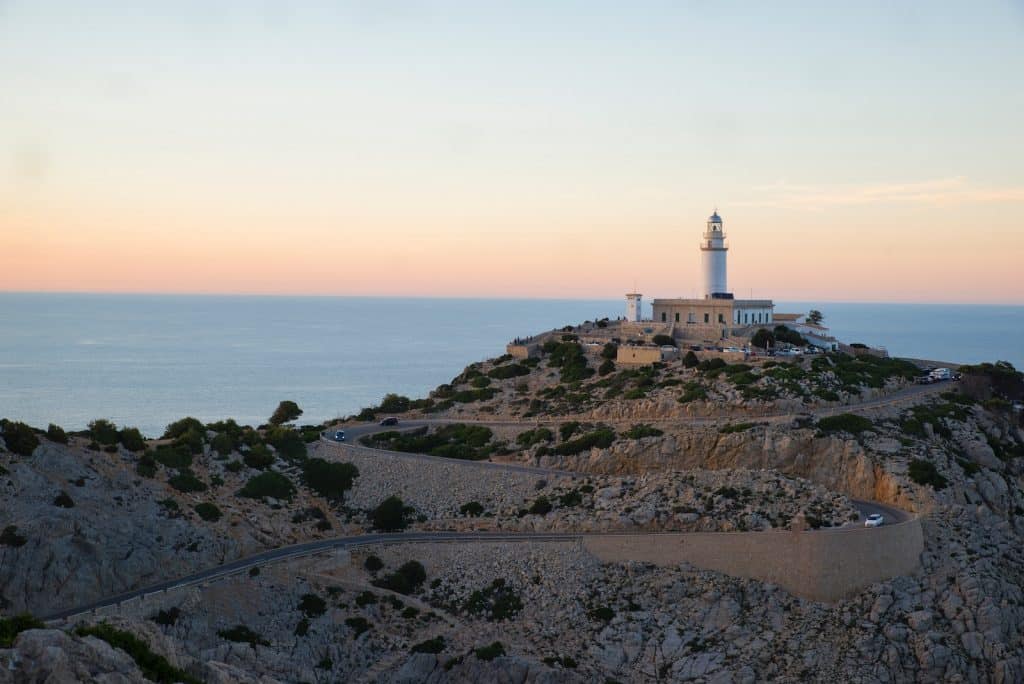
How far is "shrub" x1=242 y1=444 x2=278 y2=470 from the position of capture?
44.5 meters

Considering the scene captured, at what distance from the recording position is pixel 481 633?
34031 millimetres

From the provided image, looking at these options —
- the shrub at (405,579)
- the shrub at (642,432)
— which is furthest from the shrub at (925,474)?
the shrub at (405,579)

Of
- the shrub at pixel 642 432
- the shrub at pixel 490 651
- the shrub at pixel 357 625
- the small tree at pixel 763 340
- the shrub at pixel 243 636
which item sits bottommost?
the shrub at pixel 490 651

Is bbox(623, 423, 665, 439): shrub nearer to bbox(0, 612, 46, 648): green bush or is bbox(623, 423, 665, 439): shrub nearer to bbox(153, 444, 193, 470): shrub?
bbox(153, 444, 193, 470): shrub

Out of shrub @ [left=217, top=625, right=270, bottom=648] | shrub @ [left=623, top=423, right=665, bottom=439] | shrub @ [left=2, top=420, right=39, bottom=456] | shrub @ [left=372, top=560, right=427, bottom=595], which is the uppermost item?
shrub @ [left=2, top=420, right=39, bottom=456]

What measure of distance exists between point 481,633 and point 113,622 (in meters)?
14.8

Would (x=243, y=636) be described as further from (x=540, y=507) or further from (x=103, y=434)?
(x=540, y=507)

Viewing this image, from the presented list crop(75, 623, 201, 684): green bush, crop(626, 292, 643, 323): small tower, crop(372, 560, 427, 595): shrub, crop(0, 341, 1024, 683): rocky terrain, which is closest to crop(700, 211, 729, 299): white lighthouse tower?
crop(626, 292, 643, 323): small tower

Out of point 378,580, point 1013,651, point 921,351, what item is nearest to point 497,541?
point 378,580

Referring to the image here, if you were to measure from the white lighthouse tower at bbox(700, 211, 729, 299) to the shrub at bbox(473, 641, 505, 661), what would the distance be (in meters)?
44.0

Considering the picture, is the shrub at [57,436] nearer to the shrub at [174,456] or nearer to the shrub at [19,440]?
the shrub at [19,440]

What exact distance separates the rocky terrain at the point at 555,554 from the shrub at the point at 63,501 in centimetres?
22

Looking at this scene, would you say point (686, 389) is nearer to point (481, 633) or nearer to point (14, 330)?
point (481, 633)

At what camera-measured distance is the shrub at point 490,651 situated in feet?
104
